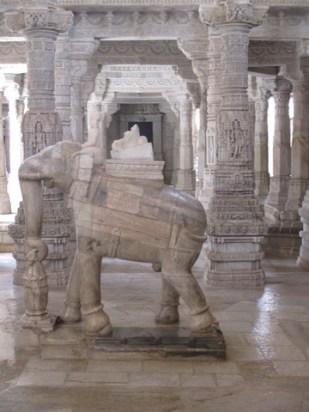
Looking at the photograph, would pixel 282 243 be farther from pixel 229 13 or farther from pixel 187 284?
pixel 187 284

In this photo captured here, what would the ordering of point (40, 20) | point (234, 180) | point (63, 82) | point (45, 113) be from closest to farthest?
point (40, 20) → point (45, 113) → point (234, 180) → point (63, 82)

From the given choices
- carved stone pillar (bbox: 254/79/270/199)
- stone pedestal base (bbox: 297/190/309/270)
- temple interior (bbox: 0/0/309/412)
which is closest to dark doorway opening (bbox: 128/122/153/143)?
temple interior (bbox: 0/0/309/412)

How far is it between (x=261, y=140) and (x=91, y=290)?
485 inches

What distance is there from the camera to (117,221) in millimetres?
6152

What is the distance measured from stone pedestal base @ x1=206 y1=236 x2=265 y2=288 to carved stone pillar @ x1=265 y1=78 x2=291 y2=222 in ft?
21.1

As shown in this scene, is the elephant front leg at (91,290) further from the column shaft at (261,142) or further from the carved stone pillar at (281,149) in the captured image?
the column shaft at (261,142)

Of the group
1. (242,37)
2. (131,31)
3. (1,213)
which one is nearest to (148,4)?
(131,31)

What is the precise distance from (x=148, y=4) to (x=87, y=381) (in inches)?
267

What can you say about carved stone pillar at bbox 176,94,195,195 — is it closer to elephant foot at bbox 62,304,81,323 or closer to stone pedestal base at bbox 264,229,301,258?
stone pedestal base at bbox 264,229,301,258

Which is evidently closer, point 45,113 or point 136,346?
point 136,346

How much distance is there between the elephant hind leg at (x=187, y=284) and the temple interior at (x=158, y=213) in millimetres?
38

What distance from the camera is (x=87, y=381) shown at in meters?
5.64

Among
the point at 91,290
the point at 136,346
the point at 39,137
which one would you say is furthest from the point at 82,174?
the point at 39,137

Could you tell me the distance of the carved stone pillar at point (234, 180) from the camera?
9.49 metres
